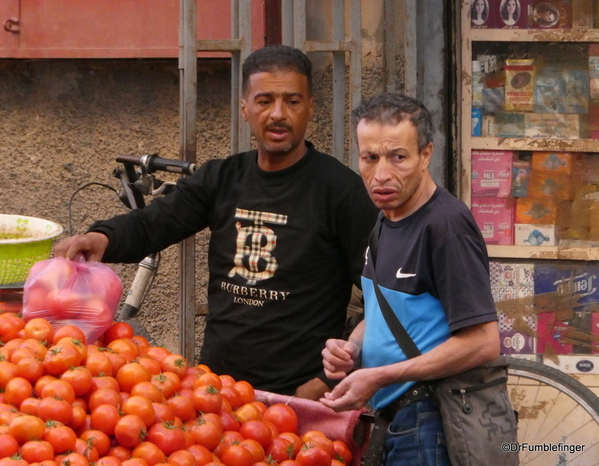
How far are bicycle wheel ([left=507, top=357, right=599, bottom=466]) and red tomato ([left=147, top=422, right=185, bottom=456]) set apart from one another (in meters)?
1.85

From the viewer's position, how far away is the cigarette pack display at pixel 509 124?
169 inches

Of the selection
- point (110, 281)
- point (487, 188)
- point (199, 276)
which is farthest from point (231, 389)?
point (487, 188)

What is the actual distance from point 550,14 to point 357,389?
2.67 metres

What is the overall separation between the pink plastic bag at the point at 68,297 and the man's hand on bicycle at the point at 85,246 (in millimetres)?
92

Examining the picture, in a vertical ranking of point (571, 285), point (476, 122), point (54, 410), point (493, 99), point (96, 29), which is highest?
point (96, 29)

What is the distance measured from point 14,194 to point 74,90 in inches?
26.4

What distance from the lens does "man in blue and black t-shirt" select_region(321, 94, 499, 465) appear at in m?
2.23

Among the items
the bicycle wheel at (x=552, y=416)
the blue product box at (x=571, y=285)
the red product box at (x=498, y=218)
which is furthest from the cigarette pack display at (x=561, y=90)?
the bicycle wheel at (x=552, y=416)

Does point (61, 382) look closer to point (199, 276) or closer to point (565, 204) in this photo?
point (199, 276)

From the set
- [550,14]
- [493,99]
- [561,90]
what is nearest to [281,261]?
[493,99]

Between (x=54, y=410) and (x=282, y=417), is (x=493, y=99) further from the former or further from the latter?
(x=54, y=410)

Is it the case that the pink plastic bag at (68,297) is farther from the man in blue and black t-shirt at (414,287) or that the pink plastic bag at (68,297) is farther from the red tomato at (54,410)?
the man in blue and black t-shirt at (414,287)

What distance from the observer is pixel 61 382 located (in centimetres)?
242

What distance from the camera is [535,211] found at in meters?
4.32
